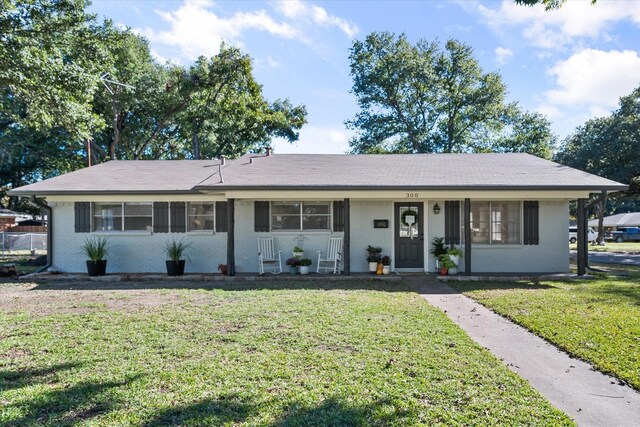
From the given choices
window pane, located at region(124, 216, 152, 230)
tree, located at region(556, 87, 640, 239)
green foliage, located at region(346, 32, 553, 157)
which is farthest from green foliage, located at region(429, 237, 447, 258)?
green foliage, located at region(346, 32, 553, 157)

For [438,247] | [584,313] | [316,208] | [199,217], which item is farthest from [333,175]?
[584,313]

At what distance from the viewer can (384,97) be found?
31.1 m

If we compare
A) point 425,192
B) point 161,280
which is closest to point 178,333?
point 161,280

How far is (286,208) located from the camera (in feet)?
39.3

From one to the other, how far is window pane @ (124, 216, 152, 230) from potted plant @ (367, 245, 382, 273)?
20.5 feet

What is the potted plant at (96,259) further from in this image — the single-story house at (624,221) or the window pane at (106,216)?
the single-story house at (624,221)

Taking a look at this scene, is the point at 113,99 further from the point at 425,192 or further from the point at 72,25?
the point at 425,192

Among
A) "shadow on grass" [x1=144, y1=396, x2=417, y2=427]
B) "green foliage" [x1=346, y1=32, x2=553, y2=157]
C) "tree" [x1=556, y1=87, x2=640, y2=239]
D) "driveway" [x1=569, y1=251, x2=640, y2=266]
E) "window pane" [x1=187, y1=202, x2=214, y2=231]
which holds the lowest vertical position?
"driveway" [x1=569, y1=251, x2=640, y2=266]

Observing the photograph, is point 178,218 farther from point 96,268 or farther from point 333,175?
point 333,175

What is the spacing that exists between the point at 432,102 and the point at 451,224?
71.5 feet

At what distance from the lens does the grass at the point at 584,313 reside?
15.6ft

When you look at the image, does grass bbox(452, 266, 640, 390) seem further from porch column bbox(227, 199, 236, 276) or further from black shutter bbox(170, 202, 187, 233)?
black shutter bbox(170, 202, 187, 233)

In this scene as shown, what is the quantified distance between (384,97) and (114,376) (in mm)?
29542

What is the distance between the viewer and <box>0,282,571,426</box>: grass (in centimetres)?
333
